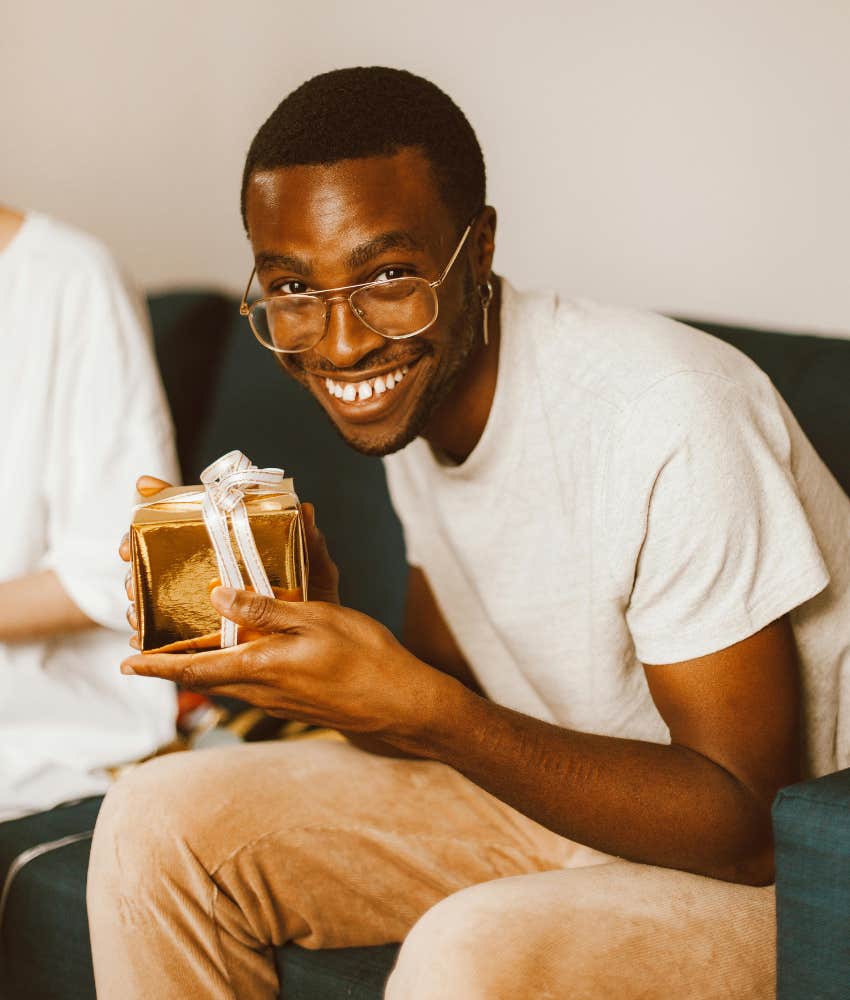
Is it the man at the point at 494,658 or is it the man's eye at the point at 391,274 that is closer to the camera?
the man at the point at 494,658

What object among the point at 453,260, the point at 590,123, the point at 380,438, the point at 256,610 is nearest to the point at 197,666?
the point at 256,610

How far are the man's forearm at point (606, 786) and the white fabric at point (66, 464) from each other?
696 millimetres

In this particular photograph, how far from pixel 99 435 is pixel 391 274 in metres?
0.58

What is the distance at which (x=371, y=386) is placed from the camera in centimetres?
128

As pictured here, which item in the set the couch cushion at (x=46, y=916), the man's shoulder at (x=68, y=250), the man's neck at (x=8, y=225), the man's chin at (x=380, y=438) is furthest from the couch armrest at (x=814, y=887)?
the man's neck at (x=8, y=225)

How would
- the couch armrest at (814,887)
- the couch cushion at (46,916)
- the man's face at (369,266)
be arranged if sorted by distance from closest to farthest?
the couch armrest at (814,887), the man's face at (369,266), the couch cushion at (46,916)

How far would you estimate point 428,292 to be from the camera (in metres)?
1.25

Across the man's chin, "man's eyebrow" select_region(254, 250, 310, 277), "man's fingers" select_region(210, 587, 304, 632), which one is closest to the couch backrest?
the man's chin

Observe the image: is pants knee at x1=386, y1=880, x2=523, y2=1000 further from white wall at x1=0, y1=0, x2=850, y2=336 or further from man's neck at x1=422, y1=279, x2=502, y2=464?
white wall at x1=0, y1=0, x2=850, y2=336

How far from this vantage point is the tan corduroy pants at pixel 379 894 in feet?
3.50

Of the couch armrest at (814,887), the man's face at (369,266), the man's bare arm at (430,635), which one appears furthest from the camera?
the man's bare arm at (430,635)

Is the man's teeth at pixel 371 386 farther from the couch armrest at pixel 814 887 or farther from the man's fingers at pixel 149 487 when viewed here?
the couch armrest at pixel 814 887

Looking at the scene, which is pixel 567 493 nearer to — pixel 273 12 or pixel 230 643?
pixel 230 643

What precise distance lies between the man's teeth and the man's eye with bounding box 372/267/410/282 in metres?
0.09
